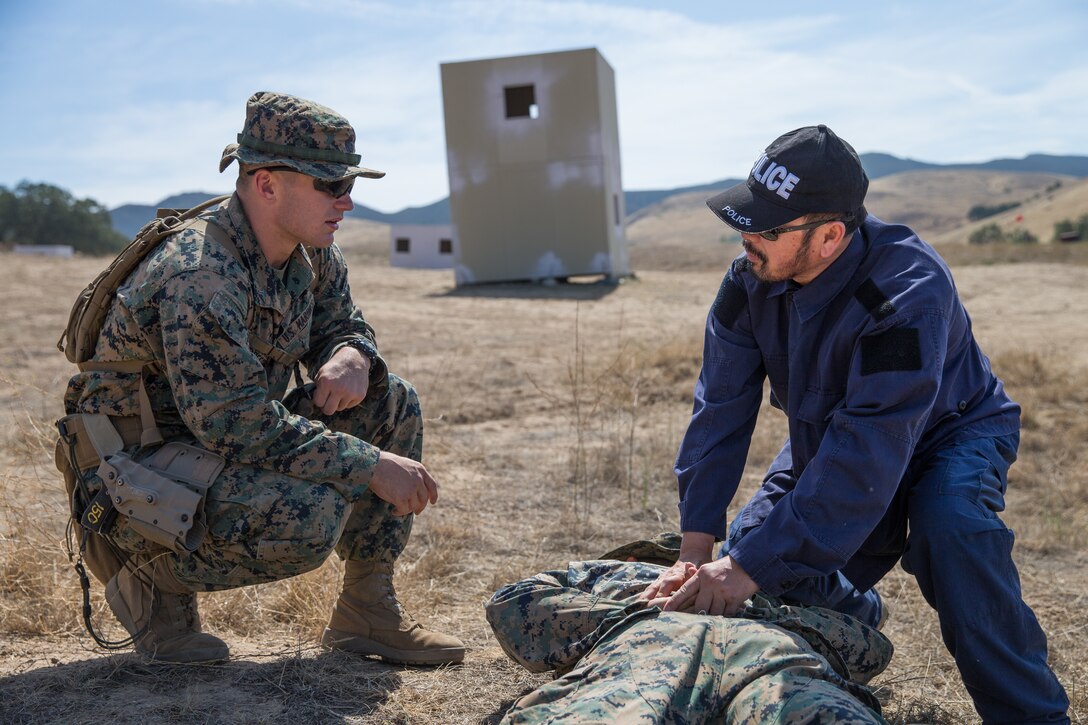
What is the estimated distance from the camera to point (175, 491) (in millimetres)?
2748

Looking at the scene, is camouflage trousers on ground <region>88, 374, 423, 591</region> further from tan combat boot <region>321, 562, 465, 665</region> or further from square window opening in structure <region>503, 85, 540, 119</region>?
square window opening in structure <region>503, 85, 540, 119</region>

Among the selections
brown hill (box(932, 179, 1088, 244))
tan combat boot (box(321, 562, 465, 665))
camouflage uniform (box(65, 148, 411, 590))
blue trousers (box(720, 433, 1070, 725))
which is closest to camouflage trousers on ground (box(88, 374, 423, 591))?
camouflage uniform (box(65, 148, 411, 590))

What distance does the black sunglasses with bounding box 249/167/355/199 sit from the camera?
2.94 m

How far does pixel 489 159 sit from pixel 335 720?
17.9 m

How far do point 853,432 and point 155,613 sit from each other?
2.08 meters

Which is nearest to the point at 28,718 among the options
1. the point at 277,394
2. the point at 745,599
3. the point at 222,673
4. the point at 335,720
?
the point at 222,673

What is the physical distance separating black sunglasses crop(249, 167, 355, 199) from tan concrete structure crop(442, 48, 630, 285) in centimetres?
1680

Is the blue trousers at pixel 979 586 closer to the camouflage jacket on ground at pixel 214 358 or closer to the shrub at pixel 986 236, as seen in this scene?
the camouflage jacket on ground at pixel 214 358

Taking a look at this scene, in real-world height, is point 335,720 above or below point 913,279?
below

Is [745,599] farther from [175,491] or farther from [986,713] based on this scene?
[175,491]

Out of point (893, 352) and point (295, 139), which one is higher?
point (295, 139)

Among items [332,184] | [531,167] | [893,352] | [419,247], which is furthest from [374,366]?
[419,247]

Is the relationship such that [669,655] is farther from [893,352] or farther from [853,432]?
[893,352]

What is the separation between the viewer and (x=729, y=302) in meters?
3.12
